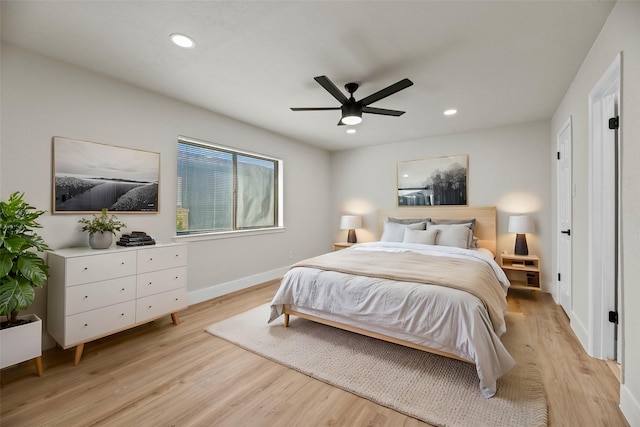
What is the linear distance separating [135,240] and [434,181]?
433 centimetres

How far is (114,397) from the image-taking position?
5.88 feet

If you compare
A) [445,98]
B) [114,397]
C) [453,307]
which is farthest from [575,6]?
[114,397]

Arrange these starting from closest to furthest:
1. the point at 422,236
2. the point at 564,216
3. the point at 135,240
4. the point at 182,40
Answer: the point at 182,40, the point at 135,240, the point at 564,216, the point at 422,236

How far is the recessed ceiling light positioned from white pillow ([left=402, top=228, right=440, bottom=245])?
11.2 feet

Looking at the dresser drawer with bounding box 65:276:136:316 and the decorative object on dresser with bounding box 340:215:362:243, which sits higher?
the decorative object on dresser with bounding box 340:215:362:243

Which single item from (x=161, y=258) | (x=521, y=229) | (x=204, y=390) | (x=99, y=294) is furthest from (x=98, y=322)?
(x=521, y=229)

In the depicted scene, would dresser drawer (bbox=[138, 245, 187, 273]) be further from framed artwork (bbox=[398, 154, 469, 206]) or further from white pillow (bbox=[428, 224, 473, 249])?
framed artwork (bbox=[398, 154, 469, 206])

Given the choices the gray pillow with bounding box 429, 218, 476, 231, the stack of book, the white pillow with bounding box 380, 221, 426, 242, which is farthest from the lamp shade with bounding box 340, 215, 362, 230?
the stack of book

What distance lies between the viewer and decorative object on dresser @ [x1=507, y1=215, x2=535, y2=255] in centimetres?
376

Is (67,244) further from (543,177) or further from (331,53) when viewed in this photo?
(543,177)

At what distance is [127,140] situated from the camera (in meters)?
2.87

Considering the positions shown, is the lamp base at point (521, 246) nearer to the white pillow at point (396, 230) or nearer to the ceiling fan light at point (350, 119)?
the white pillow at point (396, 230)

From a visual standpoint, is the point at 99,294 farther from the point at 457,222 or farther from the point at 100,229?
the point at 457,222

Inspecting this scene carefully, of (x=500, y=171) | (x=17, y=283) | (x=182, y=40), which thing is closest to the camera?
(x=17, y=283)
